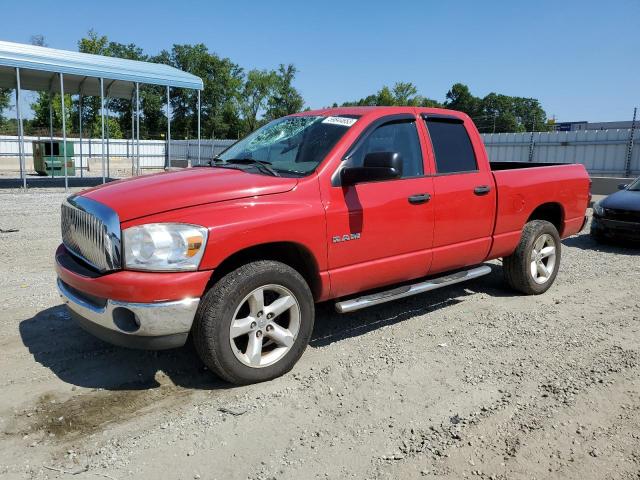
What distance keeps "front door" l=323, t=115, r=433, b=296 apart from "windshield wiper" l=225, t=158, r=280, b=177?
490mm

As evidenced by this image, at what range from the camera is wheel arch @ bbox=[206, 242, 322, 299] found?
354 centimetres

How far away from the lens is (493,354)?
4.20m

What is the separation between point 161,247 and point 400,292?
2.08m

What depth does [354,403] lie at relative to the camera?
3377 mm

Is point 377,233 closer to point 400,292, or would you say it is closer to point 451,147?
point 400,292

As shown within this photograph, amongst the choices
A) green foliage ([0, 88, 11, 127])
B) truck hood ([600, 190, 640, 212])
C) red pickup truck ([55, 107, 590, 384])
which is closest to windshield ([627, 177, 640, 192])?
truck hood ([600, 190, 640, 212])

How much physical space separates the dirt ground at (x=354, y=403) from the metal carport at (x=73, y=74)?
12.4 m

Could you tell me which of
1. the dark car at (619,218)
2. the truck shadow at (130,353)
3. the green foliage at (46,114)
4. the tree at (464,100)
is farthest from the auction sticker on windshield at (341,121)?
the tree at (464,100)

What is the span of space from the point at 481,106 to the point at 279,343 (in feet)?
386

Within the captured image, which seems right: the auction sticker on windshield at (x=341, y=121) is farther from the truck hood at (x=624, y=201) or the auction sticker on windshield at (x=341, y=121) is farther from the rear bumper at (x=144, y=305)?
the truck hood at (x=624, y=201)

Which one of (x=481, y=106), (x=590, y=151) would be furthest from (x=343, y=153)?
(x=481, y=106)

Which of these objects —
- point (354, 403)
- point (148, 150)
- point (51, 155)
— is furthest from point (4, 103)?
point (354, 403)

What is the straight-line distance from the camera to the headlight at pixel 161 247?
3.17 meters

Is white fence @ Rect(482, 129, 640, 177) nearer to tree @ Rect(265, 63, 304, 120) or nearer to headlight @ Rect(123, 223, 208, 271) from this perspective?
headlight @ Rect(123, 223, 208, 271)
